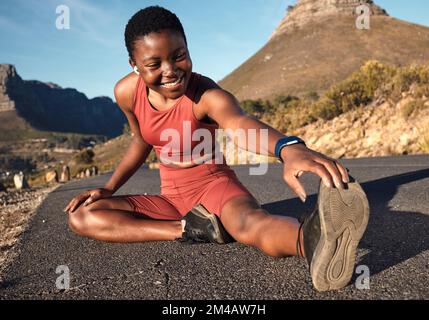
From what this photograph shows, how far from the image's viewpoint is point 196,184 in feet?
10.3

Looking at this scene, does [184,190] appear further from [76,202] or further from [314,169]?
[314,169]

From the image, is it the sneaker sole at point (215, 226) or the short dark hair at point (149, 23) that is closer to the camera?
the short dark hair at point (149, 23)

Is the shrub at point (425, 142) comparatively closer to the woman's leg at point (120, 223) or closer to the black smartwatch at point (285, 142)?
the woman's leg at point (120, 223)

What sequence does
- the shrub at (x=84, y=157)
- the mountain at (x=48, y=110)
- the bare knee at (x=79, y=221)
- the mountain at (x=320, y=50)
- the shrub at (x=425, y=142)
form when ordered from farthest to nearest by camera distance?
1. the mountain at (x=48, y=110)
2. the mountain at (x=320, y=50)
3. the shrub at (x=84, y=157)
4. the shrub at (x=425, y=142)
5. the bare knee at (x=79, y=221)

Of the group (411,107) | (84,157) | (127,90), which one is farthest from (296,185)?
(84,157)

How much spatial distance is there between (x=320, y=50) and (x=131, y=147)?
59160 millimetres

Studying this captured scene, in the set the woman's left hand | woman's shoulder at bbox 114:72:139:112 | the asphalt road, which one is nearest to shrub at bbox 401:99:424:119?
the asphalt road

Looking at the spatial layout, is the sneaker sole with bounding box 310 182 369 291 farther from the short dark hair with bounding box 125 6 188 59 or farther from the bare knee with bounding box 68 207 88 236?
the bare knee with bounding box 68 207 88 236

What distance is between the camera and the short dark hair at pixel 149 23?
2564 mm

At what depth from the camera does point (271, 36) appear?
7562 cm

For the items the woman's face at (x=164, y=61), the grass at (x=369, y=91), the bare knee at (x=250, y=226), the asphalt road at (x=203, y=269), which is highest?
the grass at (x=369, y=91)

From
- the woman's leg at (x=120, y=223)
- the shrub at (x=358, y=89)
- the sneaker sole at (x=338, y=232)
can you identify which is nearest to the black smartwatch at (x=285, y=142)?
the sneaker sole at (x=338, y=232)
